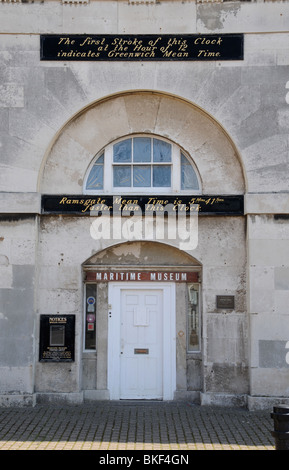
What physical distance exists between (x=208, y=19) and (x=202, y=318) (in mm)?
6414

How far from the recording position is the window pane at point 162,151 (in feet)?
40.2

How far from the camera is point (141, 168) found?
40.3 ft

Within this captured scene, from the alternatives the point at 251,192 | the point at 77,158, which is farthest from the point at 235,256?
the point at 77,158

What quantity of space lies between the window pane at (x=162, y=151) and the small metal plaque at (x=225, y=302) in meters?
3.23

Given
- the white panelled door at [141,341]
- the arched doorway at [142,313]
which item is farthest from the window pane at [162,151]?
the white panelled door at [141,341]

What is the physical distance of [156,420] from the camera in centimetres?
1024

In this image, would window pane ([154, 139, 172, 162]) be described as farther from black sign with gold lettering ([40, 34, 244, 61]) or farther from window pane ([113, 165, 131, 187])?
black sign with gold lettering ([40, 34, 244, 61])

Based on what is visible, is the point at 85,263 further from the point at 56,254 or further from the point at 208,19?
the point at 208,19

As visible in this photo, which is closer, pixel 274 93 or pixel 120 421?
pixel 120 421

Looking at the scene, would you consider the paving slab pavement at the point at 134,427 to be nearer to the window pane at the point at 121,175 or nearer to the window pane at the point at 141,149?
the window pane at the point at 121,175

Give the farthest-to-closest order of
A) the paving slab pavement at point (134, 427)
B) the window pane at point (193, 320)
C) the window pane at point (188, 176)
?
the window pane at point (188, 176) → the window pane at point (193, 320) → the paving slab pavement at point (134, 427)

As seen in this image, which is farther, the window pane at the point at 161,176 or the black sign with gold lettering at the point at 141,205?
the window pane at the point at 161,176

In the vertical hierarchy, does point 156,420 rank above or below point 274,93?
below

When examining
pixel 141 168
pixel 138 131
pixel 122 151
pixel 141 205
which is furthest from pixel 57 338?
pixel 138 131
